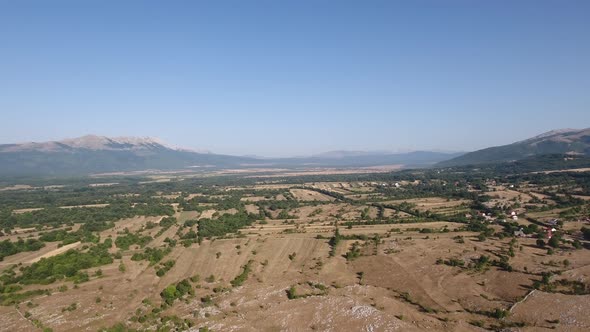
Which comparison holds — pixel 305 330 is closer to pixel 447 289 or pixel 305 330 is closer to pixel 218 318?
pixel 218 318

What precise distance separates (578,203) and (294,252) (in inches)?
2563

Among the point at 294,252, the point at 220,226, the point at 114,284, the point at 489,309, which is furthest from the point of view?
the point at 220,226

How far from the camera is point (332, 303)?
41531 millimetres

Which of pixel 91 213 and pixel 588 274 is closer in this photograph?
pixel 588 274

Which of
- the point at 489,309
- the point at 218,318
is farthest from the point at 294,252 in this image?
the point at 489,309

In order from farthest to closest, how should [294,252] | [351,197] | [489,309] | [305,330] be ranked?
[351,197] → [294,252] → [489,309] → [305,330]

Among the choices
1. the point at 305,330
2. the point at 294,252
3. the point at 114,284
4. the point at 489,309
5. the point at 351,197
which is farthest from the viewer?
the point at 351,197

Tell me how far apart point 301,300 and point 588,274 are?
3233 centimetres

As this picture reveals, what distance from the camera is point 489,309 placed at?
128 ft

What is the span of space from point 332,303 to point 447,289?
13465mm

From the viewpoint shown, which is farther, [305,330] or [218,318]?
[218,318]

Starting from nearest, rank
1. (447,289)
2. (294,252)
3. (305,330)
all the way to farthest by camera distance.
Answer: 1. (305,330)
2. (447,289)
3. (294,252)

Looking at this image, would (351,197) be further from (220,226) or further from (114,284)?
(114,284)

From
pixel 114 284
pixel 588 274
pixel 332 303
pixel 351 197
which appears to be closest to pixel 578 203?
pixel 588 274
